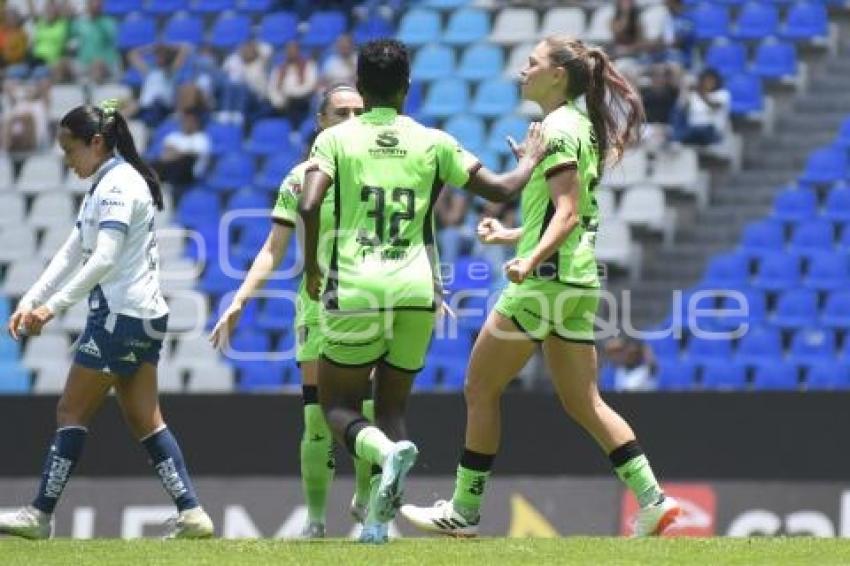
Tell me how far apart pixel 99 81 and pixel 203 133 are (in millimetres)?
1885

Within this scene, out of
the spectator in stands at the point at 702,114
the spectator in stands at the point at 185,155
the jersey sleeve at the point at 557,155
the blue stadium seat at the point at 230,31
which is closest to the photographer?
Result: the jersey sleeve at the point at 557,155

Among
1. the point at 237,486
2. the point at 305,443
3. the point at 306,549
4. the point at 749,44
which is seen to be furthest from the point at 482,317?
the point at 306,549

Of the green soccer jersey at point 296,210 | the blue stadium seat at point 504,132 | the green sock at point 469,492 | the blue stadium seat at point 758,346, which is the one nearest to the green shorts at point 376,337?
the green sock at point 469,492

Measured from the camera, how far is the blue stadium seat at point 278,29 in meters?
19.0

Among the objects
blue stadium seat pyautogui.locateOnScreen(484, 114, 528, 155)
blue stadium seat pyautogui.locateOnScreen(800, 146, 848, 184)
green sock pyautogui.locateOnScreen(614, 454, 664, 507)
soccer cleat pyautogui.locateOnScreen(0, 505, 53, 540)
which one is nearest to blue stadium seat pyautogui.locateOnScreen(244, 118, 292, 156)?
blue stadium seat pyautogui.locateOnScreen(484, 114, 528, 155)

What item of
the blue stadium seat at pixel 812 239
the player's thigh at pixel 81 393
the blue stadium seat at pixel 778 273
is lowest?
the player's thigh at pixel 81 393

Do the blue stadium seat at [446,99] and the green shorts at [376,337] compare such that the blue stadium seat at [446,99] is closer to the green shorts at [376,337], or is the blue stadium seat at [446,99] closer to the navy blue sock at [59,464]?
the navy blue sock at [59,464]

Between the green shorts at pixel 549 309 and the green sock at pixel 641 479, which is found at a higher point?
the green shorts at pixel 549 309

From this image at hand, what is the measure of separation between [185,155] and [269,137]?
31.0 inches

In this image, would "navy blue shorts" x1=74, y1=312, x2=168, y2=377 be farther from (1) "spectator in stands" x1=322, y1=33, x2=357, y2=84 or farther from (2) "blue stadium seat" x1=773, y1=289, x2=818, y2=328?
(1) "spectator in stands" x1=322, y1=33, x2=357, y2=84

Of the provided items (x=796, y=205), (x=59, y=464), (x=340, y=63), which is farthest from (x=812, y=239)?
(x=59, y=464)

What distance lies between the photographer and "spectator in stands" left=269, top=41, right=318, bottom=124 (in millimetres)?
18156

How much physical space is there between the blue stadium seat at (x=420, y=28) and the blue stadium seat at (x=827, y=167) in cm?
413

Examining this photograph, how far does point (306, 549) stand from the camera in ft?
27.1
